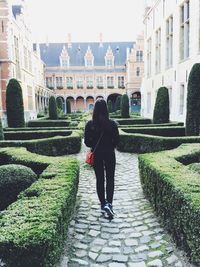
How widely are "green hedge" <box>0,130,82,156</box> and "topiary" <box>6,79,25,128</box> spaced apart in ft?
19.3

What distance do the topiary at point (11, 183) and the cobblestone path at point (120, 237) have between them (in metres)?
1.02

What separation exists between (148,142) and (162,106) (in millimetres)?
5553

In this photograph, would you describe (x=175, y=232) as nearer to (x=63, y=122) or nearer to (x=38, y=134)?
(x=38, y=134)

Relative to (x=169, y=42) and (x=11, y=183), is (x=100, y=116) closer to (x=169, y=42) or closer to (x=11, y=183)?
(x=11, y=183)

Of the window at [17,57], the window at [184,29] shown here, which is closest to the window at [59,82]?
the window at [17,57]

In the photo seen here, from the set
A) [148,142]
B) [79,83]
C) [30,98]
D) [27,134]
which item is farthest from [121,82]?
[148,142]

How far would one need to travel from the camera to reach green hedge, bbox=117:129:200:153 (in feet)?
27.9

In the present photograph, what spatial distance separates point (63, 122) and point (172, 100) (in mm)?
7523

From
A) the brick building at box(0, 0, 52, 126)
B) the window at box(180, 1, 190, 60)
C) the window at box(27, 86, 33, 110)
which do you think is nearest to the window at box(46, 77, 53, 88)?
the brick building at box(0, 0, 52, 126)

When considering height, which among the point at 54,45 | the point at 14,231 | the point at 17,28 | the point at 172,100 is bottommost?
the point at 14,231

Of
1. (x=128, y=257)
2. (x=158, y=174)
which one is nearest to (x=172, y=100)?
(x=158, y=174)

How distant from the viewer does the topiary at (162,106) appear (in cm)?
1406

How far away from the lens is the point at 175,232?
327 cm

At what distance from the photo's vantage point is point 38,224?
8.27ft
